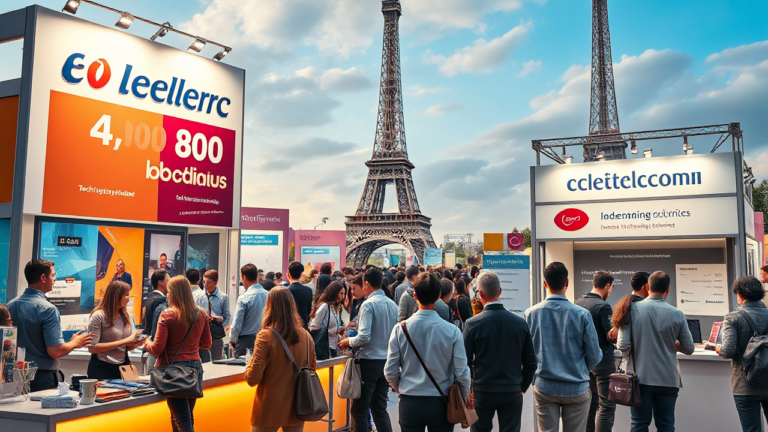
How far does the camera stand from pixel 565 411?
3.68m

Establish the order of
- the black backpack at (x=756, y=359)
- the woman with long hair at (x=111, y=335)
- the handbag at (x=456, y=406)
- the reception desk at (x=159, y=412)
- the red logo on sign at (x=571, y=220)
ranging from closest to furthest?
the reception desk at (x=159, y=412) < the handbag at (x=456, y=406) < the woman with long hair at (x=111, y=335) < the black backpack at (x=756, y=359) < the red logo on sign at (x=571, y=220)

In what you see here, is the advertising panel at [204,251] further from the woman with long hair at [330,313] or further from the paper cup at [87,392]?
the paper cup at [87,392]

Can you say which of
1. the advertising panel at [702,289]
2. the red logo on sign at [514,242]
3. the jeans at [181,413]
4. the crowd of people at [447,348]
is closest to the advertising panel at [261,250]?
the red logo on sign at [514,242]

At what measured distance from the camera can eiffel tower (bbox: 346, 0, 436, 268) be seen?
34625mm

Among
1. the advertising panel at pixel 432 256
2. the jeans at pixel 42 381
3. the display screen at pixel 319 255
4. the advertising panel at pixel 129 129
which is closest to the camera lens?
the jeans at pixel 42 381

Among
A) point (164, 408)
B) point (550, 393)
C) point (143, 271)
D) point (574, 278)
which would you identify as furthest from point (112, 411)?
point (574, 278)

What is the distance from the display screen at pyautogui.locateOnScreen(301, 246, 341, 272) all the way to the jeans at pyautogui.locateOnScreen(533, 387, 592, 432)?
42.3 feet

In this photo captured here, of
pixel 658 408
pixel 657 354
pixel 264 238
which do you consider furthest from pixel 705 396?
pixel 264 238

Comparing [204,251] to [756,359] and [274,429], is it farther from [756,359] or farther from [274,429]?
[756,359]

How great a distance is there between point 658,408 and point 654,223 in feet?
13.4

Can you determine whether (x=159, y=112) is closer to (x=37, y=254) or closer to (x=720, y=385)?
(x=37, y=254)

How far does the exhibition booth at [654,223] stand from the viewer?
7.47 m

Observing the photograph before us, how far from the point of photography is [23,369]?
3.15 metres

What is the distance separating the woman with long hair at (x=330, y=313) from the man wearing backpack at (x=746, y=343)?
302 cm
